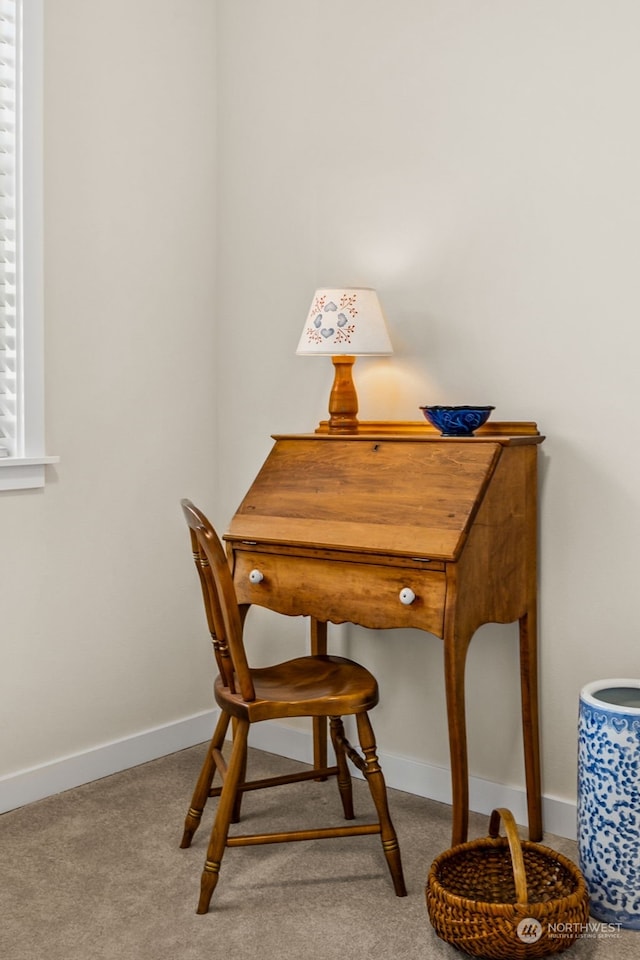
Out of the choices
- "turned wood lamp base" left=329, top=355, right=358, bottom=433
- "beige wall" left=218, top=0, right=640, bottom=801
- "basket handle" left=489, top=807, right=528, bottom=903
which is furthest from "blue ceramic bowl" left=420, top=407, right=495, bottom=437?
"basket handle" left=489, top=807, right=528, bottom=903

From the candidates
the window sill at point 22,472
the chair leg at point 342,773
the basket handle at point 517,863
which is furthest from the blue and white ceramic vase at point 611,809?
the window sill at point 22,472

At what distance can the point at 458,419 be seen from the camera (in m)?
2.34

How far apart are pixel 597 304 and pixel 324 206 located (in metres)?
0.94

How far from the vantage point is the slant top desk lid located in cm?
214

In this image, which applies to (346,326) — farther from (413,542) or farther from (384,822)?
(384,822)

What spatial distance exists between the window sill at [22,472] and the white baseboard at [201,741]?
79 cm

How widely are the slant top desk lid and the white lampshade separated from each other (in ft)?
0.79

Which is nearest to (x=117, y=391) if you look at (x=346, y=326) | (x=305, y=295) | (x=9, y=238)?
(x=9, y=238)

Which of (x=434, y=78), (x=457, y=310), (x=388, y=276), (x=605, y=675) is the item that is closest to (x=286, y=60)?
(x=434, y=78)

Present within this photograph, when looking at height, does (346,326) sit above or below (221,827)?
above

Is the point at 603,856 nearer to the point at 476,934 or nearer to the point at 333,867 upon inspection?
the point at 476,934

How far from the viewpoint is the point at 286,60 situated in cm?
290

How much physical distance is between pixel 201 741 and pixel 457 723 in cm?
130

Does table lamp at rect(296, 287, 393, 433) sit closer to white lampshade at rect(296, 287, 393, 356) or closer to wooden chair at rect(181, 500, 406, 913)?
white lampshade at rect(296, 287, 393, 356)
